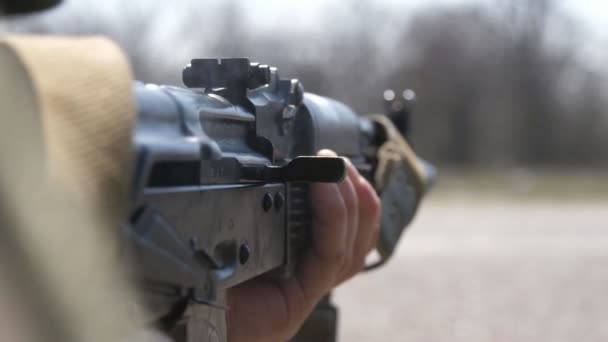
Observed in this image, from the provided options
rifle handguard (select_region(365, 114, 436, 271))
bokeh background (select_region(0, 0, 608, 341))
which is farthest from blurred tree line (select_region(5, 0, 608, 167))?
rifle handguard (select_region(365, 114, 436, 271))

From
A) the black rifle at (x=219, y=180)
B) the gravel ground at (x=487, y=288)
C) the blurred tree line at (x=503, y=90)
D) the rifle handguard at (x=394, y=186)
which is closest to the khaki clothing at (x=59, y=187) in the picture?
the black rifle at (x=219, y=180)

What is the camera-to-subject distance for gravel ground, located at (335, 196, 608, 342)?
523 cm

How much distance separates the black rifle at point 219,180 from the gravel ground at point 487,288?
3.35m

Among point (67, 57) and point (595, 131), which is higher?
point (67, 57)

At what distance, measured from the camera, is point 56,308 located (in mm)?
958

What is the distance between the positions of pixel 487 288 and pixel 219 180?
5458 millimetres

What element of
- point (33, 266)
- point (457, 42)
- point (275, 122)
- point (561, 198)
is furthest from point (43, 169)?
point (457, 42)

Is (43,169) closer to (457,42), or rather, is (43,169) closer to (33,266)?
(33,266)

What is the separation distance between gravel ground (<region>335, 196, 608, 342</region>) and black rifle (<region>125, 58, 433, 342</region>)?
3352 mm

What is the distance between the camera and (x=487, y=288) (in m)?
6.50

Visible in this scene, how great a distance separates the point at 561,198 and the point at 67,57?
14.5 m

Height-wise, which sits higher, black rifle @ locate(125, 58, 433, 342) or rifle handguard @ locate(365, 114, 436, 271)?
black rifle @ locate(125, 58, 433, 342)

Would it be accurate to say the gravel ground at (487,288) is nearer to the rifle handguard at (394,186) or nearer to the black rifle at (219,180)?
the rifle handguard at (394,186)

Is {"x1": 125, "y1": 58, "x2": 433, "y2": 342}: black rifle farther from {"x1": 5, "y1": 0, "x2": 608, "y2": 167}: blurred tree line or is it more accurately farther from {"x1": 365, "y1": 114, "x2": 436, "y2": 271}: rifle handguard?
{"x1": 5, "y1": 0, "x2": 608, "y2": 167}: blurred tree line
